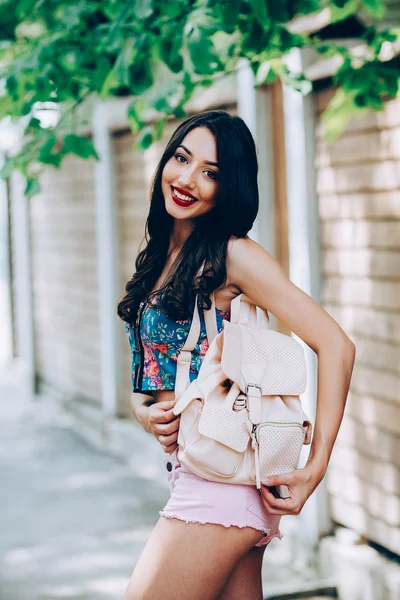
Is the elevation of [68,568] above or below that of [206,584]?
below

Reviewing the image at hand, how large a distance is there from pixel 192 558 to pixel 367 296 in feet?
8.75

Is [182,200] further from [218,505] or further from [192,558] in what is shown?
[192,558]

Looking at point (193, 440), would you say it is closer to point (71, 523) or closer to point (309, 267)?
point (309, 267)

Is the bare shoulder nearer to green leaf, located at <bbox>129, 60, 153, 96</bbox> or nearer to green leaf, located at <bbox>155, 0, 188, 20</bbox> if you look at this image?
green leaf, located at <bbox>155, 0, 188, 20</bbox>

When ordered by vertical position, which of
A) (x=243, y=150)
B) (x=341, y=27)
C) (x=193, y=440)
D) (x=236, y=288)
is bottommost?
(x=193, y=440)

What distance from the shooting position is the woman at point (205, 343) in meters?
2.42

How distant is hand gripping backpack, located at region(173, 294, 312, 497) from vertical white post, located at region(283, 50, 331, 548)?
292 cm

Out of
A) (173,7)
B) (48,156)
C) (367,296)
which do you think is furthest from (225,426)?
(367,296)


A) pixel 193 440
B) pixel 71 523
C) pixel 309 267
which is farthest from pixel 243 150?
pixel 71 523

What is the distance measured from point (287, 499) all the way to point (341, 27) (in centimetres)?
347

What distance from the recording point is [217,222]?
2621 mm

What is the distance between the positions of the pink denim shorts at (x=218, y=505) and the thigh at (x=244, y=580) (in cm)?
21

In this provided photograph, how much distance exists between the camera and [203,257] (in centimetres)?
253

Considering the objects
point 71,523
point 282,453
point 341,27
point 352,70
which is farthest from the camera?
point 71,523
